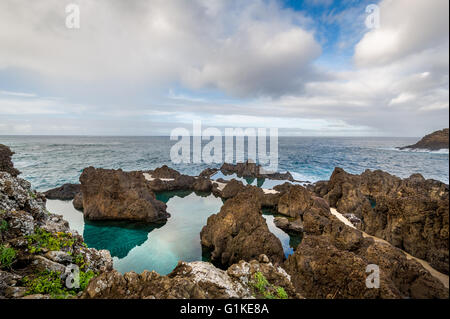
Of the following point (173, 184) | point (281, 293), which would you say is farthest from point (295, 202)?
point (173, 184)

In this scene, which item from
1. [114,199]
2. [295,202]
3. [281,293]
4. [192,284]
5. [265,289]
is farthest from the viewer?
[295,202]

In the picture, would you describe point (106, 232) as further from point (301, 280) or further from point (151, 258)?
point (301, 280)

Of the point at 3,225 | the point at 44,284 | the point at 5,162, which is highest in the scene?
the point at 5,162

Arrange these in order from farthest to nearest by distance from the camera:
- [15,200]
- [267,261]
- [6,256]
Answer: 1. [15,200]
2. [267,261]
3. [6,256]

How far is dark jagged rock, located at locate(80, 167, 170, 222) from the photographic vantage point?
18.1m

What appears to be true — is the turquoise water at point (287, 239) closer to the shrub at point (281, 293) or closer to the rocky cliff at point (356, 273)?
the rocky cliff at point (356, 273)

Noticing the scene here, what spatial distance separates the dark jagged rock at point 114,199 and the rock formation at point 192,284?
1550 cm

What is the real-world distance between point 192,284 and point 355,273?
4.40 m

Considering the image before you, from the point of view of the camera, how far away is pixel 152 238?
15391 millimetres

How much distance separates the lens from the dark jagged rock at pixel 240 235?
11.2 metres

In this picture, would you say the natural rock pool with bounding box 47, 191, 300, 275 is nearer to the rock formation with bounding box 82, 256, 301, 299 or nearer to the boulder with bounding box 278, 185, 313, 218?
the boulder with bounding box 278, 185, 313, 218

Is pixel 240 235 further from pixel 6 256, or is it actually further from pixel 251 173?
pixel 251 173

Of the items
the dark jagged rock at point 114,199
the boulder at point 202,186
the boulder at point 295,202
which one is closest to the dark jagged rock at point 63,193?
the dark jagged rock at point 114,199

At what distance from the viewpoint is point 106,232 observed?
16.4 m
